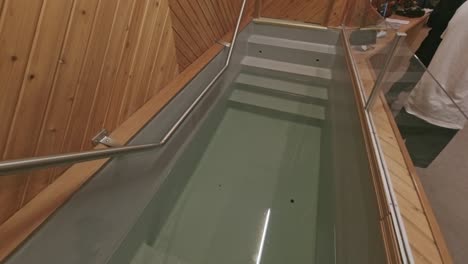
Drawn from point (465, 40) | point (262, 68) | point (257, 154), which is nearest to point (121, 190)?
point (257, 154)

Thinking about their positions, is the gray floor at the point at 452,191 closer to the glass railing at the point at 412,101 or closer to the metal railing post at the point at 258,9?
the glass railing at the point at 412,101

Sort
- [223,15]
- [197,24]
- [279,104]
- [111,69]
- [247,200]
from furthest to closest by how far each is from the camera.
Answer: [279,104], [223,15], [197,24], [247,200], [111,69]

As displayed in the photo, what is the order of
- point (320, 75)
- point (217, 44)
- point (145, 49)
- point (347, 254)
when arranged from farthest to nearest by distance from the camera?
point (320, 75), point (217, 44), point (145, 49), point (347, 254)

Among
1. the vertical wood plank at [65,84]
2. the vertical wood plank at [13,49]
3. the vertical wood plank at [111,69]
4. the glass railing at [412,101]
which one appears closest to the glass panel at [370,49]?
the glass railing at [412,101]

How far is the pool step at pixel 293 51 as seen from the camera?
12.0ft

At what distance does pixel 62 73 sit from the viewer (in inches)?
43.5

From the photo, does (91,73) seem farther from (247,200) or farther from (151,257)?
(247,200)

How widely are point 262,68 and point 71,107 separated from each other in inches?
117

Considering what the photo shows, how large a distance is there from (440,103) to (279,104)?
2.08 metres

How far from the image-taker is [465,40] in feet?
5.01

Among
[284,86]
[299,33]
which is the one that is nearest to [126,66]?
[284,86]

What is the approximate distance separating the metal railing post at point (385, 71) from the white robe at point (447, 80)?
0.71 ft

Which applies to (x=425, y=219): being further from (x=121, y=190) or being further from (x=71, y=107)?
(x=71, y=107)

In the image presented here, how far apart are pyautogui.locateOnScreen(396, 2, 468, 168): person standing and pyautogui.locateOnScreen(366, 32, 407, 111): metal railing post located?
0.71 ft
